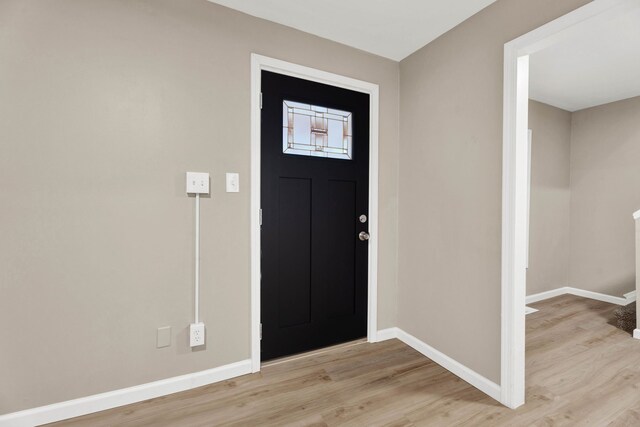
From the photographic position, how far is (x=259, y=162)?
6.73 feet

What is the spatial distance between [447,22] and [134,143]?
2.26 metres

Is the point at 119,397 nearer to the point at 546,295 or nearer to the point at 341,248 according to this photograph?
the point at 341,248

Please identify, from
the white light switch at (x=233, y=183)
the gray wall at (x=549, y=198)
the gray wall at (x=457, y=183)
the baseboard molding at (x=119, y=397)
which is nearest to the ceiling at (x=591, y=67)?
the gray wall at (x=549, y=198)

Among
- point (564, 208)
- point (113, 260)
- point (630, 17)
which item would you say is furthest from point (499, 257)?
point (564, 208)

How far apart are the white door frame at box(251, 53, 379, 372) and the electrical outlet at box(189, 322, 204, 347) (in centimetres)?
34

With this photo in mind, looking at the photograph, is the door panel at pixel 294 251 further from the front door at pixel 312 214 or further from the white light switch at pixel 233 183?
the white light switch at pixel 233 183

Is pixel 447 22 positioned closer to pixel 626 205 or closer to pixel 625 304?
pixel 626 205

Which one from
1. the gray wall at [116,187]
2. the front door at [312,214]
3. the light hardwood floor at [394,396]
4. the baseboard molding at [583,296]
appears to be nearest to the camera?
the gray wall at [116,187]

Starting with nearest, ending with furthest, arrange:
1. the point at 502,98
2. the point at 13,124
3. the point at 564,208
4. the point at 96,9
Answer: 1. the point at 13,124
2. the point at 96,9
3. the point at 502,98
4. the point at 564,208

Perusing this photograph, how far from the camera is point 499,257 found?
71.6 inches

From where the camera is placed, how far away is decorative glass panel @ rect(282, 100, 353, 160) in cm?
220

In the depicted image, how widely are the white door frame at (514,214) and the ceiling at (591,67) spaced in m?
0.29

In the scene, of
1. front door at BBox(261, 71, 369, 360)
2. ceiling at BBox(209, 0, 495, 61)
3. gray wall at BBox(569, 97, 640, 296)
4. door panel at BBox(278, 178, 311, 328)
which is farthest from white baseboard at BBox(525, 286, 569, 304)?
ceiling at BBox(209, 0, 495, 61)

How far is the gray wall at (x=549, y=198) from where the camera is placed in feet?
12.1
